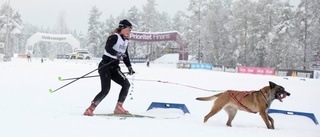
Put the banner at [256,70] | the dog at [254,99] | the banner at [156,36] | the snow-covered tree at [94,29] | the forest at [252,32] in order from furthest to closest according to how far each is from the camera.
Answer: the snow-covered tree at [94,29], the banner at [156,36], the forest at [252,32], the banner at [256,70], the dog at [254,99]

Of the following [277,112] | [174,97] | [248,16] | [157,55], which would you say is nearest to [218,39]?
[248,16]

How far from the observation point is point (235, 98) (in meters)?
6.50

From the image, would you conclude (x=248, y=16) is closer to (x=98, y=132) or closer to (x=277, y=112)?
(x=277, y=112)

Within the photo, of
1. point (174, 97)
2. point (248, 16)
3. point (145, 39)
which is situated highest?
point (248, 16)

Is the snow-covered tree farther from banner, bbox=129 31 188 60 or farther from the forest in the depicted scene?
banner, bbox=129 31 188 60

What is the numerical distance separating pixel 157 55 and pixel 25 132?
8132 cm

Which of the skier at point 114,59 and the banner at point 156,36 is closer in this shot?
the skier at point 114,59

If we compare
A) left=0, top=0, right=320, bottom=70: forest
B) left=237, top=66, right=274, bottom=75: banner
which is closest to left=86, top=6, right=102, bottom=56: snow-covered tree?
left=0, top=0, right=320, bottom=70: forest

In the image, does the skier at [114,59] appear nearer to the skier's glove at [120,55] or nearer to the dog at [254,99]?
the skier's glove at [120,55]

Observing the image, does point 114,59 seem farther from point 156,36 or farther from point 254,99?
point 156,36

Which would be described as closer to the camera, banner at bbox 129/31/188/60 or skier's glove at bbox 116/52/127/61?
skier's glove at bbox 116/52/127/61

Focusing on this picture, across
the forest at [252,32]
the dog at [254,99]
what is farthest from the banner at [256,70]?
the dog at [254,99]

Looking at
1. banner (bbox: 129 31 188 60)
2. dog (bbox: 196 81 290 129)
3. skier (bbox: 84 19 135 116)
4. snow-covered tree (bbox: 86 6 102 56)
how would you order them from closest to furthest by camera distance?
dog (bbox: 196 81 290 129), skier (bbox: 84 19 135 116), banner (bbox: 129 31 188 60), snow-covered tree (bbox: 86 6 102 56)

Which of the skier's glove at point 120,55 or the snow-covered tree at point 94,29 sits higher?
the snow-covered tree at point 94,29
